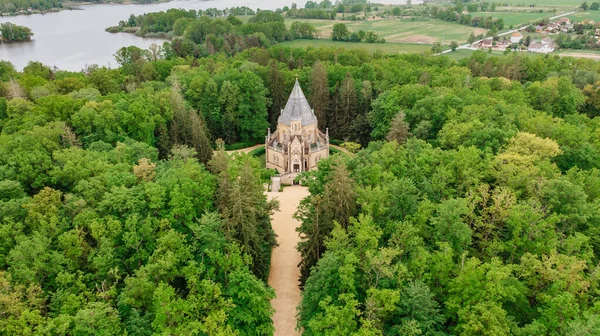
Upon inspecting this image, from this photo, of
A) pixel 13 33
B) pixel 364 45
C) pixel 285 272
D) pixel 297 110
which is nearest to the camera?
pixel 285 272

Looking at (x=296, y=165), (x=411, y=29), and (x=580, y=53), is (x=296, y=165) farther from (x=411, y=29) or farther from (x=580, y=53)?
(x=411, y=29)

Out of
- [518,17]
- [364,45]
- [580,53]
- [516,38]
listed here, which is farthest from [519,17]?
[364,45]

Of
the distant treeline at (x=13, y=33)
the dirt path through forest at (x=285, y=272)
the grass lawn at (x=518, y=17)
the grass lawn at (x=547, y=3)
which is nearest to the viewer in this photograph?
the dirt path through forest at (x=285, y=272)

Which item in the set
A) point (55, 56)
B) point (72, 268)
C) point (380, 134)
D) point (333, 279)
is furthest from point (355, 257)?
point (55, 56)

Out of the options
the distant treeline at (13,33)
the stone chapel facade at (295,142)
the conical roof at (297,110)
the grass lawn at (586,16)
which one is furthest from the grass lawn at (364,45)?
the distant treeline at (13,33)

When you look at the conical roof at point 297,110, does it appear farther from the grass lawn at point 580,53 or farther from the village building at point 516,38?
the village building at point 516,38
